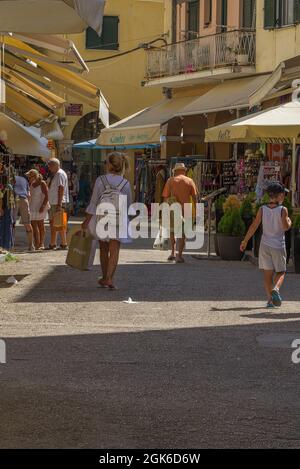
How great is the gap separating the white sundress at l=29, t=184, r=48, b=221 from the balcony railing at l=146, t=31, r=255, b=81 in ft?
47.1

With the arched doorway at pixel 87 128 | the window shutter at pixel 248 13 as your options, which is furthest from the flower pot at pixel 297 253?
the arched doorway at pixel 87 128

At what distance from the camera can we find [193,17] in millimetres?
43812

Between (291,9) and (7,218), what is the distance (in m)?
14.9

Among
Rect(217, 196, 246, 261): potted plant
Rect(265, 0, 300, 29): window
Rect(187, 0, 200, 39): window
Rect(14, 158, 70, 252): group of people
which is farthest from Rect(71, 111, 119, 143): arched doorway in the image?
Rect(217, 196, 246, 261): potted plant

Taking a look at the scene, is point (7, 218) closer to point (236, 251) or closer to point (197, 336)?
point (236, 251)

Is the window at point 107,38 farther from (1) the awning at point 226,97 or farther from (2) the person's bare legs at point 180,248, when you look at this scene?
(2) the person's bare legs at point 180,248

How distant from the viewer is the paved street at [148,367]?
7.61 m

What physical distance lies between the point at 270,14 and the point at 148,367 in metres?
27.2

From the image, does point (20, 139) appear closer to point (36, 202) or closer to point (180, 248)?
point (36, 202)

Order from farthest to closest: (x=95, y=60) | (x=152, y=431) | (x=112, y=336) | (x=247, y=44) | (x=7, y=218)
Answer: (x=95, y=60), (x=247, y=44), (x=7, y=218), (x=112, y=336), (x=152, y=431)

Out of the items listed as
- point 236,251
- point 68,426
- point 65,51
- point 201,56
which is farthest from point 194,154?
point 68,426

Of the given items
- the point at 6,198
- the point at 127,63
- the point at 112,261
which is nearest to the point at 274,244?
the point at 112,261

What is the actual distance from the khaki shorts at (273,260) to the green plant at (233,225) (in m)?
8.13

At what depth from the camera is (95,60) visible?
178 ft
